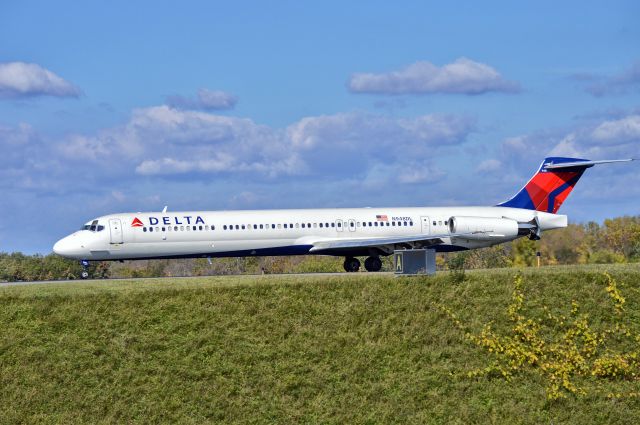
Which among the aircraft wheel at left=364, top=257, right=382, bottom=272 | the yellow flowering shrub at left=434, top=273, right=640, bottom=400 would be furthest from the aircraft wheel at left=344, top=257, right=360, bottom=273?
the yellow flowering shrub at left=434, top=273, right=640, bottom=400

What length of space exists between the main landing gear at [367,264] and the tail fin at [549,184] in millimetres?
8654

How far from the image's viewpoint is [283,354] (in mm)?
23484

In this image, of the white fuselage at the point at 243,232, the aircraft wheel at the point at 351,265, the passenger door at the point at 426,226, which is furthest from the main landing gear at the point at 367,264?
the passenger door at the point at 426,226

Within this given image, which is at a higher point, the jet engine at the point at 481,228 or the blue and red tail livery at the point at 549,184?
the blue and red tail livery at the point at 549,184

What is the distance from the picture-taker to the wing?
42344 mm

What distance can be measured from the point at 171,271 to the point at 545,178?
25.5 meters

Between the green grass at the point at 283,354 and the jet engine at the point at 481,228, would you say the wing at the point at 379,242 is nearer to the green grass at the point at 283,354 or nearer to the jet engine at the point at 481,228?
the jet engine at the point at 481,228

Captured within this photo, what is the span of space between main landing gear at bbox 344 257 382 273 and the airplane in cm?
5

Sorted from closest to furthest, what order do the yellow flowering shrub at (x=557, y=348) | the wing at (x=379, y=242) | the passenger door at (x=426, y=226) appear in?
the yellow flowering shrub at (x=557, y=348) → the wing at (x=379, y=242) → the passenger door at (x=426, y=226)

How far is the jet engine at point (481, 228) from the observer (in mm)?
44406

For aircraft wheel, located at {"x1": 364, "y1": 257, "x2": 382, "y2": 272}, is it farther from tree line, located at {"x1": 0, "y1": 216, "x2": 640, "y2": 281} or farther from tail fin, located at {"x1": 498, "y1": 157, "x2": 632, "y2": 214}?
tail fin, located at {"x1": 498, "y1": 157, "x2": 632, "y2": 214}

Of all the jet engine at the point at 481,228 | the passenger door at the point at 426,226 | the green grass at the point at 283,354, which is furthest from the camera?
the passenger door at the point at 426,226

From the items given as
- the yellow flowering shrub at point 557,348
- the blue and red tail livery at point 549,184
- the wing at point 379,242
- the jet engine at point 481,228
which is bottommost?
the yellow flowering shrub at point 557,348

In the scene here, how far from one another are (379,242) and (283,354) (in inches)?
781
